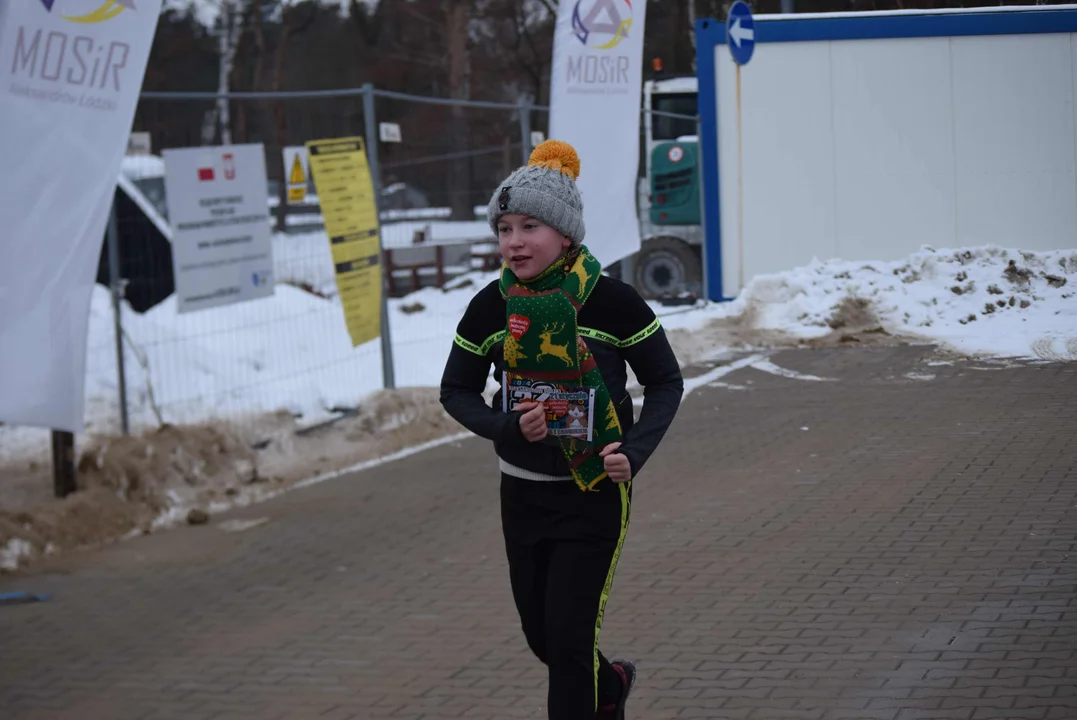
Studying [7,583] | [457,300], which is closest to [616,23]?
A: [457,300]

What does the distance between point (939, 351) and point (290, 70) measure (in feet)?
119

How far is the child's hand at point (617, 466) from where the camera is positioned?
3766 millimetres

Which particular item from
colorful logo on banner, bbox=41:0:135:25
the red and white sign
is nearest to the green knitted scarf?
the red and white sign

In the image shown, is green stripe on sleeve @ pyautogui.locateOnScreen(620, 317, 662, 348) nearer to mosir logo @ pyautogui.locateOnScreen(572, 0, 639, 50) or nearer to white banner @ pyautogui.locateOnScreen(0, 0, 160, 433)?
white banner @ pyautogui.locateOnScreen(0, 0, 160, 433)

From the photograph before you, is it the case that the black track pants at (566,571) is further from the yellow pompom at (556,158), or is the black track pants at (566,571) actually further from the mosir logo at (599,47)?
the mosir logo at (599,47)

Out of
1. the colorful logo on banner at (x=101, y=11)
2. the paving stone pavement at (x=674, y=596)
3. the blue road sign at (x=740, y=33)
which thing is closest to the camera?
the paving stone pavement at (x=674, y=596)

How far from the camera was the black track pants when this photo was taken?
3908 mm

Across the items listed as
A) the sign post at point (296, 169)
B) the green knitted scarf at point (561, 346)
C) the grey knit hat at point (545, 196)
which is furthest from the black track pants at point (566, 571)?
the sign post at point (296, 169)

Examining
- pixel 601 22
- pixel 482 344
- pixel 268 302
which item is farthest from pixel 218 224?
pixel 482 344

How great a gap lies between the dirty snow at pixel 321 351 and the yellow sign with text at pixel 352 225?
1.66ft

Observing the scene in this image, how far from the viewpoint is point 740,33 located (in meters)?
16.0

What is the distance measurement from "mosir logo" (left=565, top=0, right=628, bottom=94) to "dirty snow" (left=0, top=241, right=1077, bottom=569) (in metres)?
2.65

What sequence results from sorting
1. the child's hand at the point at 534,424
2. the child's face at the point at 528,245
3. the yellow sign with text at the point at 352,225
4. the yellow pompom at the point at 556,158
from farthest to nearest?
the yellow sign with text at the point at 352,225 → the yellow pompom at the point at 556,158 → the child's face at the point at 528,245 → the child's hand at the point at 534,424

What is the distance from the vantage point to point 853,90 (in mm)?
16875
